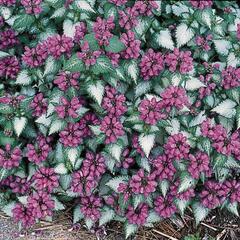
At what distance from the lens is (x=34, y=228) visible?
3.75 meters

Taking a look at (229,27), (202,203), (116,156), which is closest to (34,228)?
(116,156)

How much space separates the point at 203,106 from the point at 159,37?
60 centimetres

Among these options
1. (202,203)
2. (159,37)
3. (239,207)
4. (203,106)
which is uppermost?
(159,37)

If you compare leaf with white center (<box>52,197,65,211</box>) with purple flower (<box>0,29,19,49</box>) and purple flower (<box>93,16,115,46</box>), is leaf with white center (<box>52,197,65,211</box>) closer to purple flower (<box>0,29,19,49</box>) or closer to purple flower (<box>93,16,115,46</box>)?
purple flower (<box>93,16,115,46</box>)

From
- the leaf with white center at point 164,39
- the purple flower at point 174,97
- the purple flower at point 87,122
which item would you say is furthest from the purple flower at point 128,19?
the purple flower at point 87,122

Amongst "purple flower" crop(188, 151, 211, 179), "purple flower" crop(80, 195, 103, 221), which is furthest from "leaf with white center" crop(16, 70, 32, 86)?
"purple flower" crop(188, 151, 211, 179)

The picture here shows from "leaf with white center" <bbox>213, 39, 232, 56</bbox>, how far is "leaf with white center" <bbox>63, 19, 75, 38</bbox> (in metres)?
1.09

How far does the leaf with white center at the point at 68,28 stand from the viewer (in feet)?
12.1

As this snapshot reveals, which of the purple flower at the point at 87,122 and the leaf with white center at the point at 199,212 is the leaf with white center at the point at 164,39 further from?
the leaf with white center at the point at 199,212

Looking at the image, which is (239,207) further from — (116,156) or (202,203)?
(116,156)

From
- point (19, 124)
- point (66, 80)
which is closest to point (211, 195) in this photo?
point (66, 80)

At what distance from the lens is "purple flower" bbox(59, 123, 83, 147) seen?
11.3ft

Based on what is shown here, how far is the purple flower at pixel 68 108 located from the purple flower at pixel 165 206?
2.74 feet

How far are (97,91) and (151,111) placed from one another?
379mm
